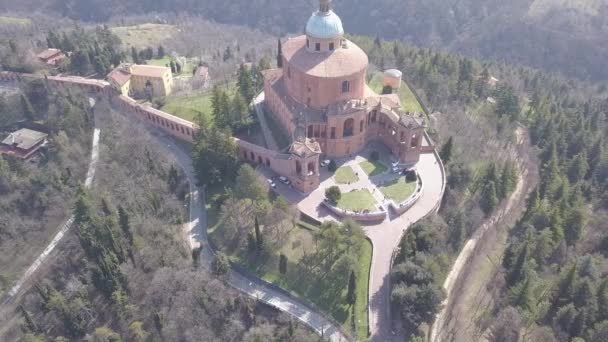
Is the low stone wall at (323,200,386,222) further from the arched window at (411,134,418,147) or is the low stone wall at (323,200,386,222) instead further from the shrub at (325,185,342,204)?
the arched window at (411,134,418,147)

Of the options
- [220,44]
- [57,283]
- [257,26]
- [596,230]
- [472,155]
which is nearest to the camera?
[57,283]

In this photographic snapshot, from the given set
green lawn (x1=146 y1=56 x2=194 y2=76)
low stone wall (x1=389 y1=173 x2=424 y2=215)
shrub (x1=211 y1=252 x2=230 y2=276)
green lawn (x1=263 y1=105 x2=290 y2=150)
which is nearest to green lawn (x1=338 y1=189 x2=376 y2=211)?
low stone wall (x1=389 y1=173 x2=424 y2=215)

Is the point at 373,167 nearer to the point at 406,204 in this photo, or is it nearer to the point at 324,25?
the point at 406,204

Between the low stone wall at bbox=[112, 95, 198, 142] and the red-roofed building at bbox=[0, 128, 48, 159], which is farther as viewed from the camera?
the low stone wall at bbox=[112, 95, 198, 142]

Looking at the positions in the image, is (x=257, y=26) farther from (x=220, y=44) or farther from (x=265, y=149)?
(x=265, y=149)

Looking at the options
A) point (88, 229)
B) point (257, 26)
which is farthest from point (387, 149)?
point (257, 26)

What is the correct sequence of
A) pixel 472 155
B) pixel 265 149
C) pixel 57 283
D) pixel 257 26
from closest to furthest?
pixel 57 283 < pixel 265 149 < pixel 472 155 < pixel 257 26

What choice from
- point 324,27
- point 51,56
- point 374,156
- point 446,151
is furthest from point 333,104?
point 51,56
